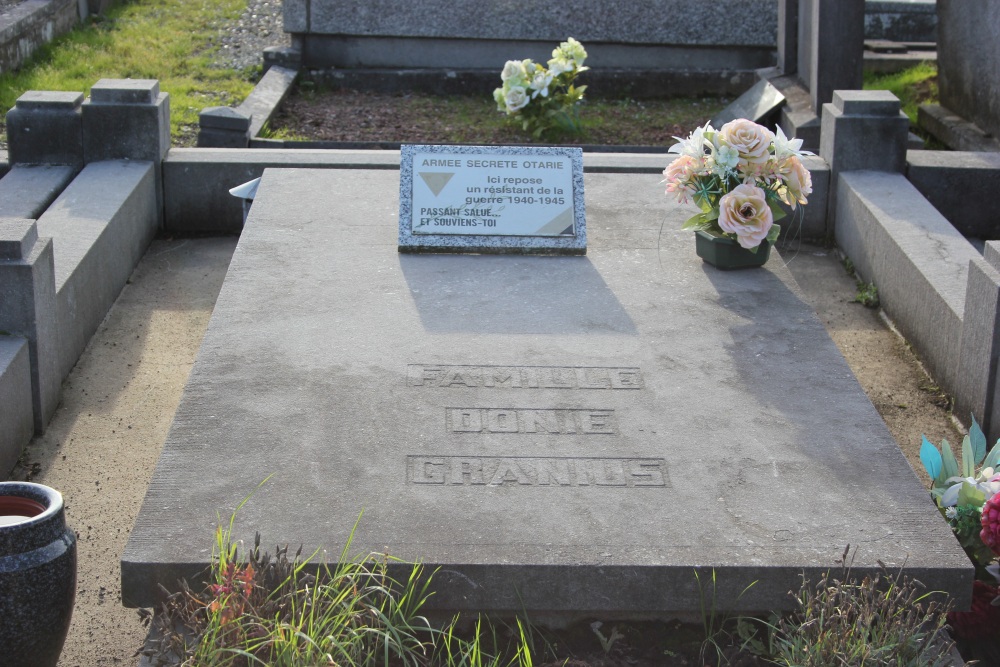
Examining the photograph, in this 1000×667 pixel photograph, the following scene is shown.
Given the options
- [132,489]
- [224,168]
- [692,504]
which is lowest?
[132,489]

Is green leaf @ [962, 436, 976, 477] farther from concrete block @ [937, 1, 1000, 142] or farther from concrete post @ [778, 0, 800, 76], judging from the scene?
concrete post @ [778, 0, 800, 76]

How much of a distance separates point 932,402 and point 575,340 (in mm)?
1575

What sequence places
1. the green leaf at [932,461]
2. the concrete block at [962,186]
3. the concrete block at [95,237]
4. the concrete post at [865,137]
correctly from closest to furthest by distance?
the green leaf at [932,461] < the concrete block at [95,237] < the concrete post at [865,137] < the concrete block at [962,186]

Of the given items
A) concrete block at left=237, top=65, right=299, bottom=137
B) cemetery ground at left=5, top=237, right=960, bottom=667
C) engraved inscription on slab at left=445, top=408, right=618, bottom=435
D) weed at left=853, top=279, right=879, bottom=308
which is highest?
concrete block at left=237, top=65, right=299, bottom=137

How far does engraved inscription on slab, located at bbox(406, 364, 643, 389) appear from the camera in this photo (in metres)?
3.62

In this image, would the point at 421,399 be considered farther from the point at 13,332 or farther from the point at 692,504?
the point at 13,332

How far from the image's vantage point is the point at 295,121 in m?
7.96

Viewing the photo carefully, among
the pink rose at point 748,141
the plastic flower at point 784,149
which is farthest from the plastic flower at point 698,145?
the plastic flower at point 784,149

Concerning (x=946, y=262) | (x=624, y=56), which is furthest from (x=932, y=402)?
(x=624, y=56)

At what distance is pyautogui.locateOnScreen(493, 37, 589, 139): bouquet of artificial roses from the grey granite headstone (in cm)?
99

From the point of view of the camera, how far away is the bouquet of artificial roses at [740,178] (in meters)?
4.33

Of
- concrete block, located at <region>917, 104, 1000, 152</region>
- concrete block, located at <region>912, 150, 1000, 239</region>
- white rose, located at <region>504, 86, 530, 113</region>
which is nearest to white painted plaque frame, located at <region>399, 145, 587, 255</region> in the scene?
concrete block, located at <region>912, 150, 1000, 239</region>

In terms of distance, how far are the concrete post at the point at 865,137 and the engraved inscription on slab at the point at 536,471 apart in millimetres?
3270

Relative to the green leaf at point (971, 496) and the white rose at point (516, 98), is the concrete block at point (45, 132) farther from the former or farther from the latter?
the green leaf at point (971, 496)
